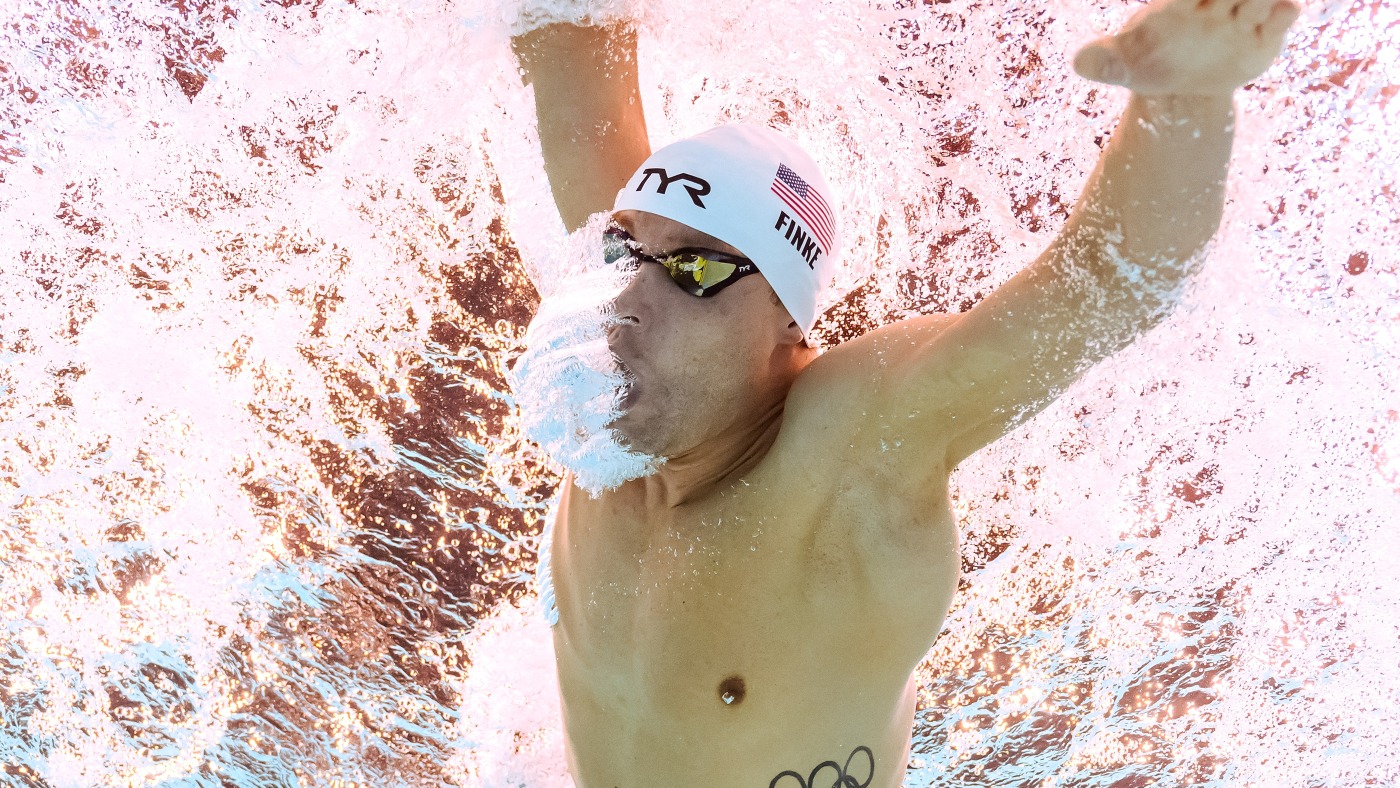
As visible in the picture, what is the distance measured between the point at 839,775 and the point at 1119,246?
1083 millimetres

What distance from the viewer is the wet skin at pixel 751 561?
5.41 ft

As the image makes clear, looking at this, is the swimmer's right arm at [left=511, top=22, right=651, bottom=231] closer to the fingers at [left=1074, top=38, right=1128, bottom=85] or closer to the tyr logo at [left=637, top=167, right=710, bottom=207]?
the tyr logo at [left=637, top=167, right=710, bottom=207]

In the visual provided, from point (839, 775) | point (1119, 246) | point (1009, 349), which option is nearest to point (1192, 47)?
point (1119, 246)

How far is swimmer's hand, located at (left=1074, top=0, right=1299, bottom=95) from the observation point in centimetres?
108

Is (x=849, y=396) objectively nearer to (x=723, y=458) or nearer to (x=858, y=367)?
(x=858, y=367)

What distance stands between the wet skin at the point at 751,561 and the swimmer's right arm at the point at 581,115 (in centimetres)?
35

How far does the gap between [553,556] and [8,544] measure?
7.36ft

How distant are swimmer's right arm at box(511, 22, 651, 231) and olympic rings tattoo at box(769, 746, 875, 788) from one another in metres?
1.10

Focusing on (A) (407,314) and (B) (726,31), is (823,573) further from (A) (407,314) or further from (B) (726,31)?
(A) (407,314)

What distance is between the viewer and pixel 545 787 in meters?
3.43

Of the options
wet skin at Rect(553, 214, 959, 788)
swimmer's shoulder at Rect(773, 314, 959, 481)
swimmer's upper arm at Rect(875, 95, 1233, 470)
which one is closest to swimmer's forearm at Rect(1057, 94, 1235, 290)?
swimmer's upper arm at Rect(875, 95, 1233, 470)

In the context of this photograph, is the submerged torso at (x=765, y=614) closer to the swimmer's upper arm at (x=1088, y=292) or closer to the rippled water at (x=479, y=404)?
the swimmer's upper arm at (x=1088, y=292)

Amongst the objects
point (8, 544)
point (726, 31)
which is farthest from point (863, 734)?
point (8, 544)

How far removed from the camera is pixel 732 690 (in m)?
1.80
